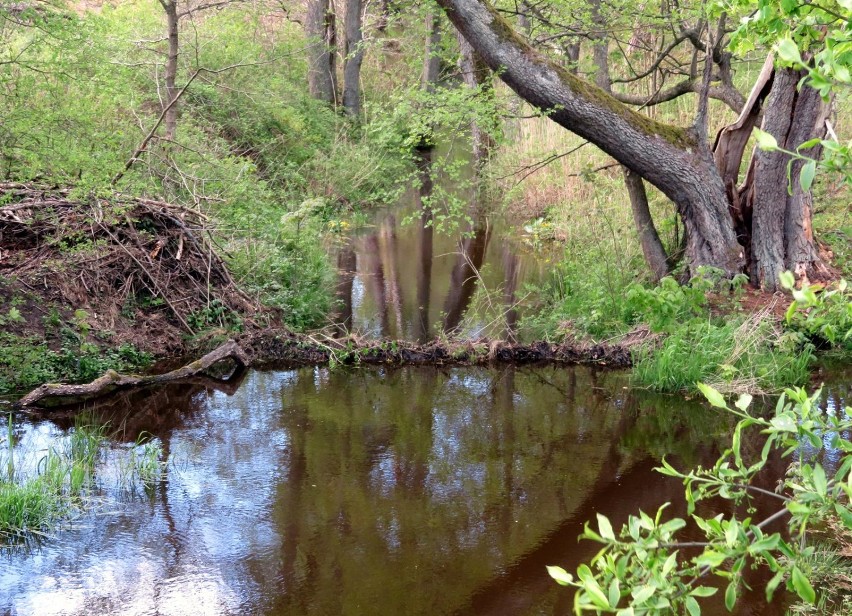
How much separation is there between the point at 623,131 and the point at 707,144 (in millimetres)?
1051

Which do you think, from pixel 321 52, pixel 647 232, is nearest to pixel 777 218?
pixel 647 232

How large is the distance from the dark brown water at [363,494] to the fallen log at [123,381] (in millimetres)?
183

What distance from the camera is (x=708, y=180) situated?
8922 mm

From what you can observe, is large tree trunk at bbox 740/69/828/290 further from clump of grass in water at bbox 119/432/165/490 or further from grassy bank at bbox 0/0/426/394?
clump of grass in water at bbox 119/432/165/490

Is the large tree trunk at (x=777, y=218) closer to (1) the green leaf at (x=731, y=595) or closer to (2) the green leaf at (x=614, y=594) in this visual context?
(1) the green leaf at (x=731, y=595)

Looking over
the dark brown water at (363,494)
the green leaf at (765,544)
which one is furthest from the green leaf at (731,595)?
the dark brown water at (363,494)

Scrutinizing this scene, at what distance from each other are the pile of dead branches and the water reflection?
5.42ft

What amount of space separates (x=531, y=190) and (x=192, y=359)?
825 cm

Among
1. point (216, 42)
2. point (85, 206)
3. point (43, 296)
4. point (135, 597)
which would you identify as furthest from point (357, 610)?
point (216, 42)

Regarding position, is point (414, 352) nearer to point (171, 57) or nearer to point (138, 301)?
point (138, 301)

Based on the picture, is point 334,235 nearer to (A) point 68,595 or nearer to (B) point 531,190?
(B) point 531,190

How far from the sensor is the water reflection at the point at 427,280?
9758 mm

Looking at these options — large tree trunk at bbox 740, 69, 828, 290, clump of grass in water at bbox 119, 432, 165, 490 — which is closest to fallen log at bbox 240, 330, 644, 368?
large tree trunk at bbox 740, 69, 828, 290

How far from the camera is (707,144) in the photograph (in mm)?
8992
